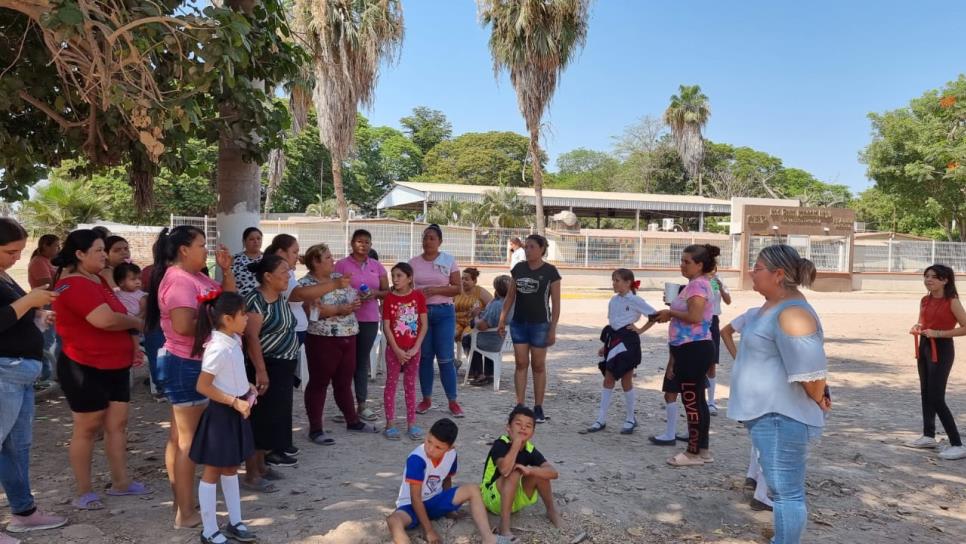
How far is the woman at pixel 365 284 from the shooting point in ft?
19.0

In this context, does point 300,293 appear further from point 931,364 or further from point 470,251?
point 470,251

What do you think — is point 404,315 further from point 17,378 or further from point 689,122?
point 689,122

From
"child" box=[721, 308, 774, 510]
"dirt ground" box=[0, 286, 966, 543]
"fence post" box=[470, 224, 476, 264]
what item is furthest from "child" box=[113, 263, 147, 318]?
"fence post" box=[470, 224, 476, 264]

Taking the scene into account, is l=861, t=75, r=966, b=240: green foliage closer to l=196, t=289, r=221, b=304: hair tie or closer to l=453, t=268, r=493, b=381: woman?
l=453, t=268, r=493, b=381: woman

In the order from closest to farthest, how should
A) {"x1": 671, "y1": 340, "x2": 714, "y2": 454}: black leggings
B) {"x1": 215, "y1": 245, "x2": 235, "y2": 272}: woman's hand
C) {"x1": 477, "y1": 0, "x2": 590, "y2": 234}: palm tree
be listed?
{"x1": 215, "y1": 245, "x2": 235, "y2": 272}: woman's hand, {"x1": 671, "y1": 340, "x2": 714, "y2": 454}: black leggings, {"x1": 477, "y1": 0, "x2": 590, "y2": 234}: palm tree

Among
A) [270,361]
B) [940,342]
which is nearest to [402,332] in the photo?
[270,361]

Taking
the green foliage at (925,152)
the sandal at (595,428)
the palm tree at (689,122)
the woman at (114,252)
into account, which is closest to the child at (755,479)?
the sandal at (595,428)

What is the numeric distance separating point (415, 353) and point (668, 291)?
2.29 m

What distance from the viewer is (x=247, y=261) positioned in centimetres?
532

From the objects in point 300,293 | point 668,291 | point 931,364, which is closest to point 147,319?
point 300,293

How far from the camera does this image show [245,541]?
360 centimetres

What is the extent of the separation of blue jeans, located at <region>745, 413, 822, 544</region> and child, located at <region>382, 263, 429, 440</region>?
3095mm

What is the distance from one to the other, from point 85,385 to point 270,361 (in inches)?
43.0

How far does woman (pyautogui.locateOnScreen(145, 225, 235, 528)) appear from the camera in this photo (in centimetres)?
360
